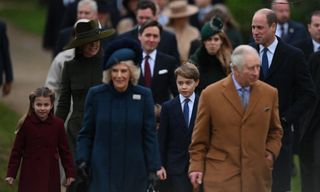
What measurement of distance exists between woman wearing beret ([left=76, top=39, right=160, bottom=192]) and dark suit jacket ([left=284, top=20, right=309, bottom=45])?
4645 millimetres

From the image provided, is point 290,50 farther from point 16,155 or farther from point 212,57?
point 16,155

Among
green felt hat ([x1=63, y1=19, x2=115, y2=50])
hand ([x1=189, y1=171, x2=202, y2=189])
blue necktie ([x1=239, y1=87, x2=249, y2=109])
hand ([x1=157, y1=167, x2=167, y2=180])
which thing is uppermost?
green felt hat ([x1=63, y1=19, x2=115, y2=50])

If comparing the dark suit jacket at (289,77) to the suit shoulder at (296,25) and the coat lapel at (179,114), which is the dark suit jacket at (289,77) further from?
the suit shoulder at (296,25)

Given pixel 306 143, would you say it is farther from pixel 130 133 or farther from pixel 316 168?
pixel 130 133

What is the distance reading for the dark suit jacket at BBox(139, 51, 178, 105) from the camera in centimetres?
1387

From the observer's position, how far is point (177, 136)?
1230 cm

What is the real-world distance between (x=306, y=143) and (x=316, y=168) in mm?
279

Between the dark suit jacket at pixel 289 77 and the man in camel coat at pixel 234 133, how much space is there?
159cm

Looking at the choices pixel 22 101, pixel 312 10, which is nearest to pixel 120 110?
pixel 312 10

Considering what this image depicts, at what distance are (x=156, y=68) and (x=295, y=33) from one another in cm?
250

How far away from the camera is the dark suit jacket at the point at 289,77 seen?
1234 centimetres

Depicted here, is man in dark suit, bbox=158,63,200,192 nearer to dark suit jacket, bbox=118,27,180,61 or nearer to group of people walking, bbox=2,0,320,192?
group of people walking, bbox=2,0,320,192

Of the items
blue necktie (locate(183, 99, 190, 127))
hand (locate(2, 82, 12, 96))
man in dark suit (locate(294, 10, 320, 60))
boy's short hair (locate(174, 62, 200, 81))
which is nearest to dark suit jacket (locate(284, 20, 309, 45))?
man in dark suit (locate(294, 10, 320, 60))

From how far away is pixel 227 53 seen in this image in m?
13.8
